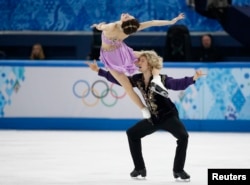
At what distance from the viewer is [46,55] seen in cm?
1528


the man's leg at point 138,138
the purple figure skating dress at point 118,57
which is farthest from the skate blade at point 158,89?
the purple figure skating dress at point 118,57

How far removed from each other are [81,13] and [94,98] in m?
3.35

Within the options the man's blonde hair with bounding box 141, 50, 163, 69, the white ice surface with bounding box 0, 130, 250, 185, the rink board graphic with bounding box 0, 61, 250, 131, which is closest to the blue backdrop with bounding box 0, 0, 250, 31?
the rink board graphic with bounding box 0, 61, 250, 131

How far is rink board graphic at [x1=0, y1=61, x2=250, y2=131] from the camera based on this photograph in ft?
39.2

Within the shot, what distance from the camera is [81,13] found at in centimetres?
1505

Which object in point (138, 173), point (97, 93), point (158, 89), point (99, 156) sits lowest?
point (99, 156)

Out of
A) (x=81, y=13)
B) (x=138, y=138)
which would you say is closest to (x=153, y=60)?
(x=138, y=138)

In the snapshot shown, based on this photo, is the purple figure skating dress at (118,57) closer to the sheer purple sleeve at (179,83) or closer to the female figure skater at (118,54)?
the female figure skater at (118,54)

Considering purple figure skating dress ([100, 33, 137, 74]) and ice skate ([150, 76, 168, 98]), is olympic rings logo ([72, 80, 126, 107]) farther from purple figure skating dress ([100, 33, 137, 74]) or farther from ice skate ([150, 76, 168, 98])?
ice skate ([150, 76, 168, 98])

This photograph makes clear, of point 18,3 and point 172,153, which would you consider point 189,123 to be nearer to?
point 172,153

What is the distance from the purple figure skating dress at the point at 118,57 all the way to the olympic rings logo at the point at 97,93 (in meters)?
3.80

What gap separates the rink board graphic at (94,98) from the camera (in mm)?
11945

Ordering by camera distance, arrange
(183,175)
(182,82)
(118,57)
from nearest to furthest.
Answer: (182,82) < (183,175) < (118,57)

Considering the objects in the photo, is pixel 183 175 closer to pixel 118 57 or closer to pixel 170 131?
pixel 170 131
